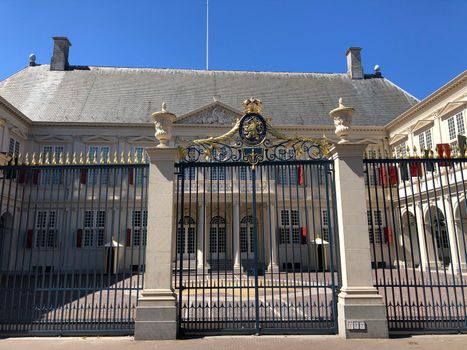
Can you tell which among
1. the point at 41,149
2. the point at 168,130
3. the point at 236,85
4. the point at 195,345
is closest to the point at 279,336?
the point at 195,345

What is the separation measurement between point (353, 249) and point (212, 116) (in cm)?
1885

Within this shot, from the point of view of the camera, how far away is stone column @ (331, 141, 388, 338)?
6289mm

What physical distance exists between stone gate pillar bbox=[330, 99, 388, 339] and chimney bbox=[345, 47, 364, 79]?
2675 centimetres

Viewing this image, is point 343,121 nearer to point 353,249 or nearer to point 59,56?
point 353,249

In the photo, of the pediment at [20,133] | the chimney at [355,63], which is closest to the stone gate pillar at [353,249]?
the pediment at [20,133]

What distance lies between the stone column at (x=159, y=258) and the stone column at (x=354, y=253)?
117 inches

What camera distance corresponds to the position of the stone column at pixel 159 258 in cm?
627

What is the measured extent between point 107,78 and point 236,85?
1000 cm

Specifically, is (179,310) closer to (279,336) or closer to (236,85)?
(279,336)

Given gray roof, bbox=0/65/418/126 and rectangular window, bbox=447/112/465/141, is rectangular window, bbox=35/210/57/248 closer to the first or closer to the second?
gray roof, bbox=0/65/418/126

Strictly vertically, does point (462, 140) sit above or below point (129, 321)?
above

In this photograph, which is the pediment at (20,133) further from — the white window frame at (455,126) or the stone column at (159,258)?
the white window frame at (455,126)

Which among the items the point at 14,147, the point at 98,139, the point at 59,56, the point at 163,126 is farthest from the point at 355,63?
the point at 163,126

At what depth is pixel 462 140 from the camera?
1733cm
